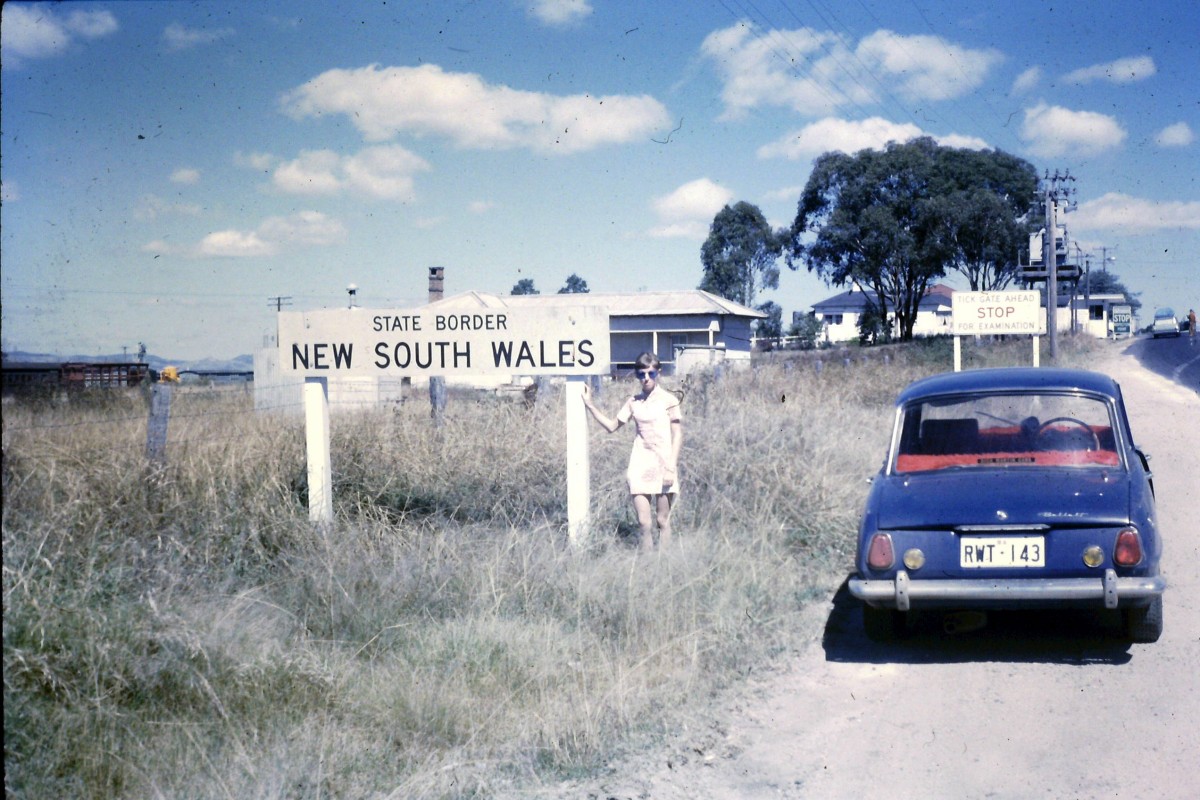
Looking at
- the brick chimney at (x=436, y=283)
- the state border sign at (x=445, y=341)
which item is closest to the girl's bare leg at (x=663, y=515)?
the state border sign at (x=445, y=341)

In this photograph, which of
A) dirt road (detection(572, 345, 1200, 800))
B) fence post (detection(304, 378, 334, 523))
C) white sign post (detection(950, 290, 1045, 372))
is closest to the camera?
dirt road (detection(572, 345, 1200, 800))

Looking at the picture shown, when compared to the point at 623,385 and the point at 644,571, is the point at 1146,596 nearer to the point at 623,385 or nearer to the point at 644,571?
the point at 644,571

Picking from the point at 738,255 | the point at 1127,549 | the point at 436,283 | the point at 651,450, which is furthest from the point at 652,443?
the point at 738,255

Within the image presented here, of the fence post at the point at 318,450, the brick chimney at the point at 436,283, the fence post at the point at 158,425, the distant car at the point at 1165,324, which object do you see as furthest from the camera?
the distant car at the point at 1165,324

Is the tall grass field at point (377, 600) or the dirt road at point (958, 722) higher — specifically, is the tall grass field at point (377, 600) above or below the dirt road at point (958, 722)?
above

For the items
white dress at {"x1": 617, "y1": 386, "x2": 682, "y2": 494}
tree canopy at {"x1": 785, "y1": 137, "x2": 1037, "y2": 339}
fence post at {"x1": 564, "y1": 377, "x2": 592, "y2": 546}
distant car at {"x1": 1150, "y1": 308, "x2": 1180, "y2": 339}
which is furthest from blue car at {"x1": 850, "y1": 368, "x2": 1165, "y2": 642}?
distant car at {"x1": 1150, "y1": 308, "x2": 1180, "y2": 339}

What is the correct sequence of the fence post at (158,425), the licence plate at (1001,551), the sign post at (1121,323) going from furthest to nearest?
the sign post at (1121,323), the fence post at (158,425), the licence plate at (1001,551)

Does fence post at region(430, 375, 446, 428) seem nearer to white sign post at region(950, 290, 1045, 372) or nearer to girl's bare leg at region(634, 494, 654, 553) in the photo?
girl's bare leg at region(634, 494, 654, 553)

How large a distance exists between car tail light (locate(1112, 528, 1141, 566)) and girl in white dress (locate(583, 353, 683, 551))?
3199mm

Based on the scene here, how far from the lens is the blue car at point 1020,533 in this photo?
5430mm

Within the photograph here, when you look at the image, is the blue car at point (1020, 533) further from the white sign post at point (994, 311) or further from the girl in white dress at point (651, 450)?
the white sign post at point (994, 311)

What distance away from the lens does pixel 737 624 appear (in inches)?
249

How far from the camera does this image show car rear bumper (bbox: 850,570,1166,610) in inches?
210

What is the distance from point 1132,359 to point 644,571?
4578cm
